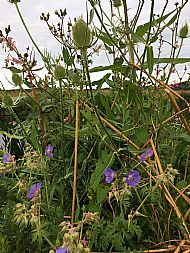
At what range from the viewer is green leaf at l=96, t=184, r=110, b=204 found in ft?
2.66

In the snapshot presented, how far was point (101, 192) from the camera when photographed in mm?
823

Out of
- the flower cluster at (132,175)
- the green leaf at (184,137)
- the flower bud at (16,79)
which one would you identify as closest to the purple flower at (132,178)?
the flower cluster at (132,175)

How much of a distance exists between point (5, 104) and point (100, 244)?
39cm

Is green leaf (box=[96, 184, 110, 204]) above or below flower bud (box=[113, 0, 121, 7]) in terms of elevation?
below

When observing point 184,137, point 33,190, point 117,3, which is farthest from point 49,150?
Result: point 117,3

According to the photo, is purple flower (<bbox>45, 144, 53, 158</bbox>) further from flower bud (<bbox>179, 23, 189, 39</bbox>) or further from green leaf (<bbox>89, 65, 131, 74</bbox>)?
flower bud (<bbox>179, 23, 189, 39</bbox>)

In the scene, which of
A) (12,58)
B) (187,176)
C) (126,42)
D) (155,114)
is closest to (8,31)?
(12,58)

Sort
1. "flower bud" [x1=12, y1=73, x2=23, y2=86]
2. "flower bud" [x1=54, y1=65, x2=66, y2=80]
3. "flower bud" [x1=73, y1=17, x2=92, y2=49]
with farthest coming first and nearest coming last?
1. "flower bud" [x1=12, y1=73, x2=23, y2=86]
2. "flower bud" [x1=54, y1=65, x2=66, y2=80]
3. "flower bud" [x1=73, y1=17, x2=92, y2=49]

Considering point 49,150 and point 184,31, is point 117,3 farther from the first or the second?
point 49,150

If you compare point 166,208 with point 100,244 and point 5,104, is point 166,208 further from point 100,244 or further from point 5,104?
point 5,104

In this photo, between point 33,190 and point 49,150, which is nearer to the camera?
point 33,190

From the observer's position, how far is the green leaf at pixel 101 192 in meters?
0.81

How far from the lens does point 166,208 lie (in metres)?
0.88

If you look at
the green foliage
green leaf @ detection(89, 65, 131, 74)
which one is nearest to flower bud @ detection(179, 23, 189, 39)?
the green foliage
